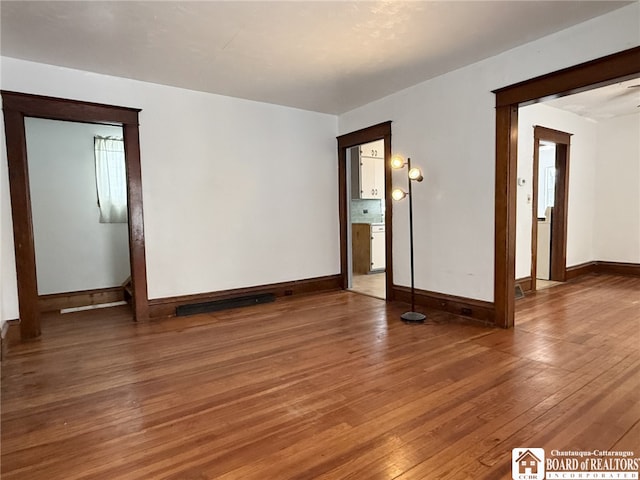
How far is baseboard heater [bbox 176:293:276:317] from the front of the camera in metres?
4.29

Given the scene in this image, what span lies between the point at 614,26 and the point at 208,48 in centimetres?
320

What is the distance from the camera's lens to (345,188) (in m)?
5.55

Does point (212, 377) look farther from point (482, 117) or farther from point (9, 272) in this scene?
point (482, 117)

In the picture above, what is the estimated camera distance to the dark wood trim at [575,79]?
2686mm

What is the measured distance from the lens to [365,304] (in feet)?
15.3

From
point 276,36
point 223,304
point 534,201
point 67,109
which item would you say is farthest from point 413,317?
point 67,109

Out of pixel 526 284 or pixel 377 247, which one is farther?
pixel 377 247

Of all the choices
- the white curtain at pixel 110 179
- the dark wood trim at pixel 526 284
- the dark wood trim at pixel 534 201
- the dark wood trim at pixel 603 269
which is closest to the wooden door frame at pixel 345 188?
the dark wood trim at pixel 526 284

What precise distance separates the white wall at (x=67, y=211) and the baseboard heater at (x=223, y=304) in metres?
1.59

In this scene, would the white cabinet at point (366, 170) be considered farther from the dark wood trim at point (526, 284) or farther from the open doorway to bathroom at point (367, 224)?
the dark wood trim at point (526, 284)

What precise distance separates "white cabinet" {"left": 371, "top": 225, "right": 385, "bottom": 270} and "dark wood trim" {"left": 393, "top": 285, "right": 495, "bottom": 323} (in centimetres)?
219

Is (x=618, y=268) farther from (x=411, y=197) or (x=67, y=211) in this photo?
(x=67, y=211)

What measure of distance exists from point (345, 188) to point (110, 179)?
3323mm

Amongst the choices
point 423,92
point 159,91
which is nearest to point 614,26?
point 423,92
